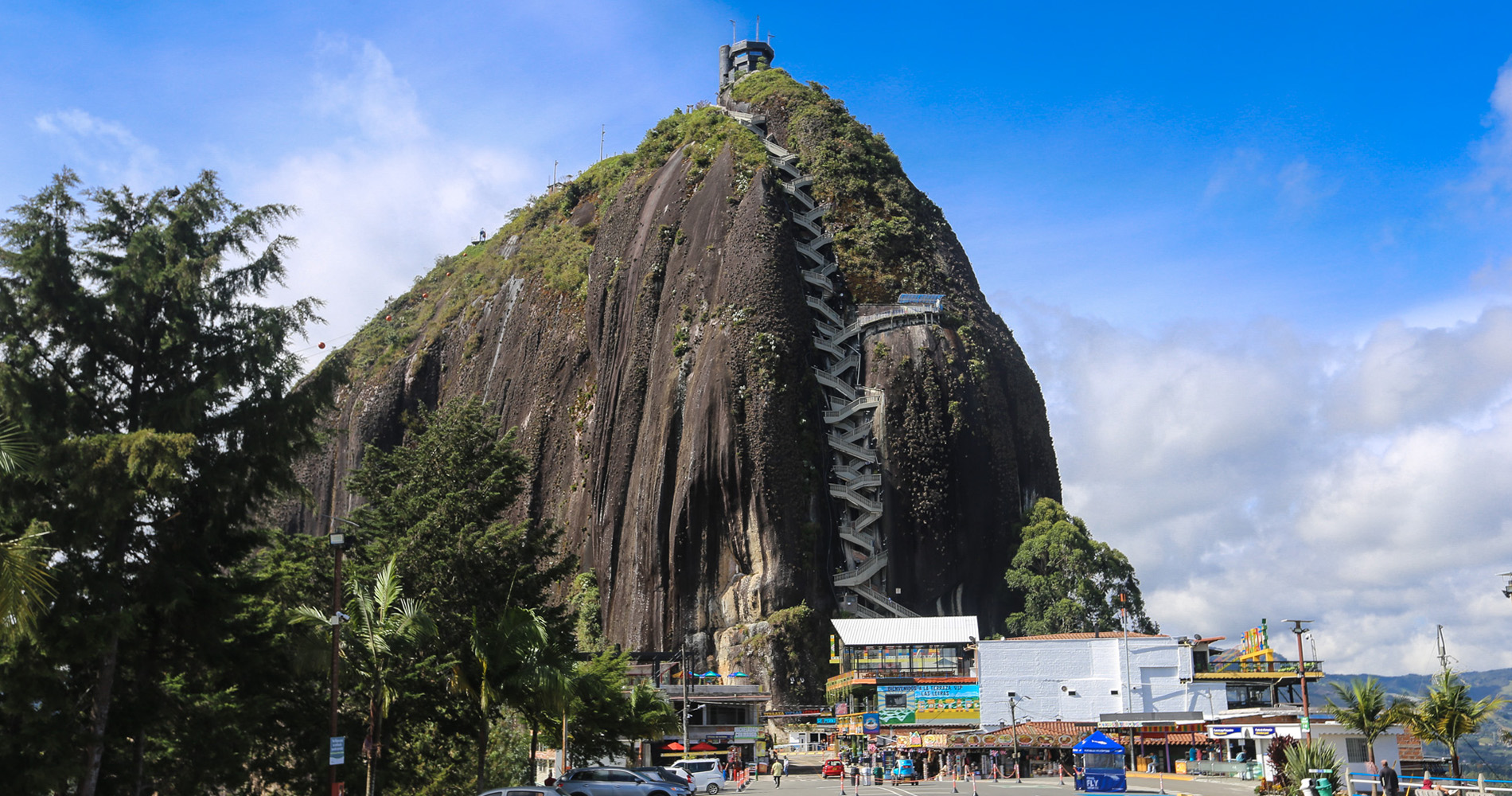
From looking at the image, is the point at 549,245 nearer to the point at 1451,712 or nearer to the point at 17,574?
the point at 1451,712

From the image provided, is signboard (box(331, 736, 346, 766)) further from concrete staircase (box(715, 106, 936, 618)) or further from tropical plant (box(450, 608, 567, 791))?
concrete staircase (box(715, 106, 936, 618))

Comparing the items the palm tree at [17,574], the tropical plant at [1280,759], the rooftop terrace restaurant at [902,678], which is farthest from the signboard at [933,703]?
the palm tree at [17,574]

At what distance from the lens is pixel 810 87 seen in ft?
370

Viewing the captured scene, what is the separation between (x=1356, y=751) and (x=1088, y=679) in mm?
30626

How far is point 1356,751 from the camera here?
45.6 m

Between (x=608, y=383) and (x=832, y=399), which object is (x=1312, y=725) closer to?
(x=832, y=399)

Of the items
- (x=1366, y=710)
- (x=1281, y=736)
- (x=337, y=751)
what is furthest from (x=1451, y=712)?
(x=337, y=751)

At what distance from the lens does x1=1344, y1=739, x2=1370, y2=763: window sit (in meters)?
45.1

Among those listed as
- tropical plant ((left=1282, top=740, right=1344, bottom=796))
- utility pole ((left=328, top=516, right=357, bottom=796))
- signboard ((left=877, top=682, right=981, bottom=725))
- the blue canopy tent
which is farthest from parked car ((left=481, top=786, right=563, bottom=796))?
signboard ((left=877, top=682, right=981, bottom=725))

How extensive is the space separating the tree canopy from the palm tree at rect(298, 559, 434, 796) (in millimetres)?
63242

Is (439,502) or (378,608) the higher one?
(439,502)

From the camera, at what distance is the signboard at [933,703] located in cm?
7312

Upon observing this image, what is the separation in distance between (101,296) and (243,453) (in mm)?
4476

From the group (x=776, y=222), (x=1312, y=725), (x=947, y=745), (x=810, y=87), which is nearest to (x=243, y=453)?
(x=1312, y=725)
